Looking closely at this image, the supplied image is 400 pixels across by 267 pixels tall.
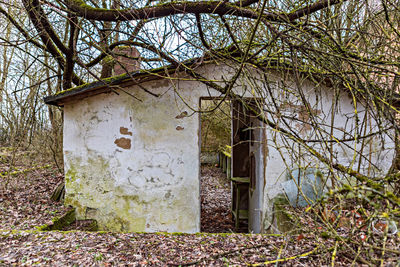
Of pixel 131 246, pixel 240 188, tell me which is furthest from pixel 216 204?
pixel 131 246

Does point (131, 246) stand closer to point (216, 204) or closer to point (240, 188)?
point (240, 188)

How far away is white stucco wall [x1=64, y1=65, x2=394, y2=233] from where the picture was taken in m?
4.74

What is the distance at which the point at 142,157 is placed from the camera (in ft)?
15.8

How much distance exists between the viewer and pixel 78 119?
4.85 metres

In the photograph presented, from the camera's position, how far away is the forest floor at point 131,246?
2547 mm

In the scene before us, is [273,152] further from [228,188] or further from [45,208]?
[228,188]

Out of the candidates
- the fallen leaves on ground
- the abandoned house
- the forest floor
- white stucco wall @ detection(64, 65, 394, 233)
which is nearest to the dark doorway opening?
the fallen leaves on ground

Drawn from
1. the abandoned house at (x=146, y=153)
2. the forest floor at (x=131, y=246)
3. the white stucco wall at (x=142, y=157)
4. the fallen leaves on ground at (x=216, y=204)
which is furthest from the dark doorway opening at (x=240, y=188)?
the forest floor at (x=131, y=246)

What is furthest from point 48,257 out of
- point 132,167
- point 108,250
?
point 132,167

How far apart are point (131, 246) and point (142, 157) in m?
1.89

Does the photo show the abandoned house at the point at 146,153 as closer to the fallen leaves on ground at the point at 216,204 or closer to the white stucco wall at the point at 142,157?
the white stucco wall at the point at 142,157

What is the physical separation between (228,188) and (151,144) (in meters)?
6.38

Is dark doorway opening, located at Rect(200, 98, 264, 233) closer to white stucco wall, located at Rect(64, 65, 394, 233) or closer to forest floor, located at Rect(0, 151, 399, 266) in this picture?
white stucco wall, located at Rect(64, 65, 394, 233)

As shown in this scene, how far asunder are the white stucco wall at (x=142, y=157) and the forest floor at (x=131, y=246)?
0.86m
